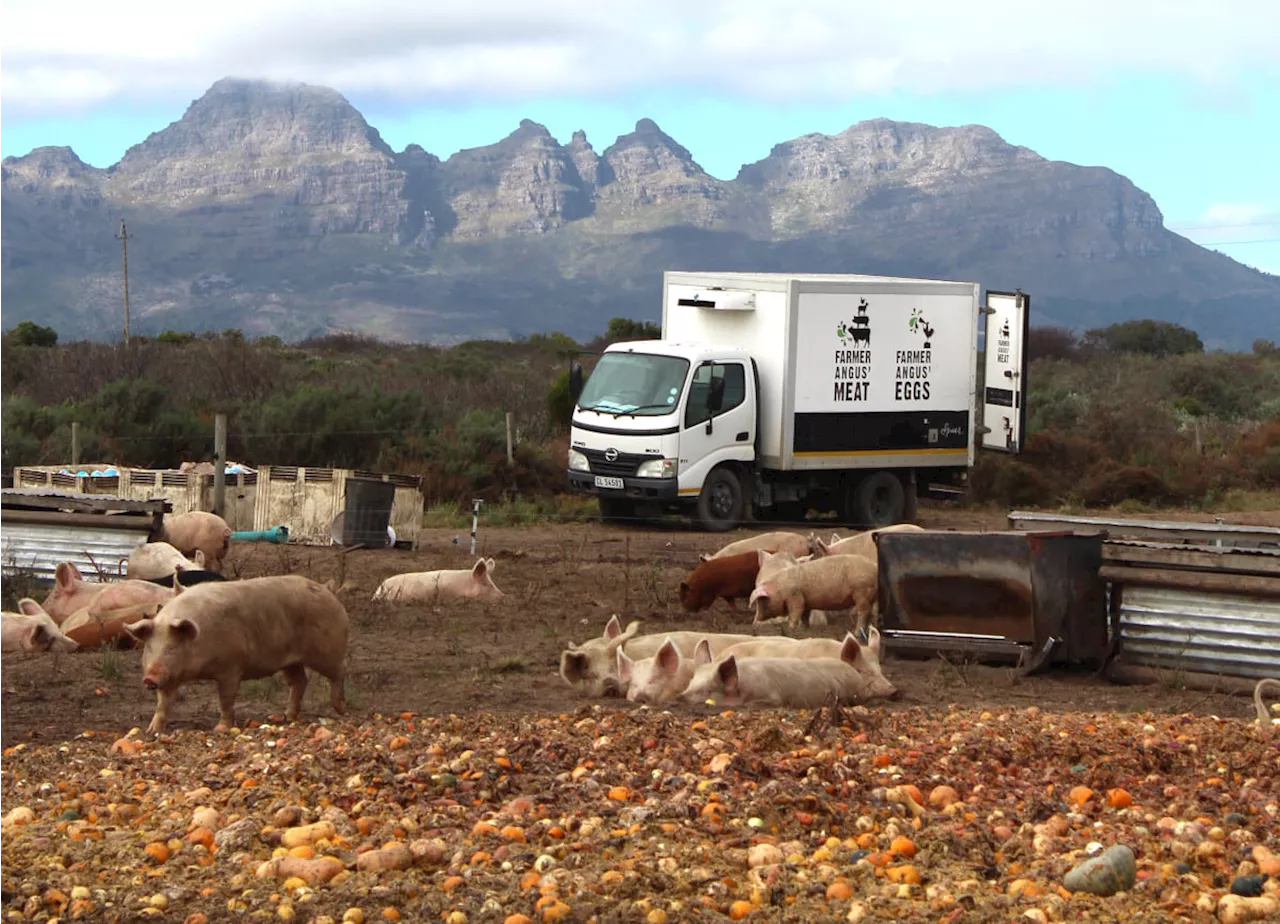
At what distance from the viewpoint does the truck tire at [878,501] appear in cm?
2438

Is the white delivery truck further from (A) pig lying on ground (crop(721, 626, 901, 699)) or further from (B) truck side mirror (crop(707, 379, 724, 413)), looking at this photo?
(A) pig lying on ground (crop(721, 626, 901, 699))

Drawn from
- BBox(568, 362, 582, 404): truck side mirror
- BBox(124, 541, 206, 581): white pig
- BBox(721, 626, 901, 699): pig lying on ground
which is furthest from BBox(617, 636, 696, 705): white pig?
BBox(568, 362, 582, 404): truck side mirror

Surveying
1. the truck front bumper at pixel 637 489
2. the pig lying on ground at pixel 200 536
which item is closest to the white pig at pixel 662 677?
the pig lying on ground at pixel 200 536

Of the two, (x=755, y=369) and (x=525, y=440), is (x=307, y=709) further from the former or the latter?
(x=525, y=440)

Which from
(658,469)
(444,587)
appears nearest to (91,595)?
(444,587)

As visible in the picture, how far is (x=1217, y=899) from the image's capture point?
5.66 meters

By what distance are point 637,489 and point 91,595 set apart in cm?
1048

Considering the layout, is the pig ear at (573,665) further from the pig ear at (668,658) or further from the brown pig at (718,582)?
the brown pig at (718,582)

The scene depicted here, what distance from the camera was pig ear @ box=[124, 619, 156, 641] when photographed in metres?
9.13

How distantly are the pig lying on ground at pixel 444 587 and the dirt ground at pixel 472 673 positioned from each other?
0.72 feet

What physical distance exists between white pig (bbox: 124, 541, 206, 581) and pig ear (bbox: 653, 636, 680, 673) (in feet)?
20.0

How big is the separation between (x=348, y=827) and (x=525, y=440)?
2304 cm

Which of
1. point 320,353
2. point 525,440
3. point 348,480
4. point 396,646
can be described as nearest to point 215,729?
point 396,646

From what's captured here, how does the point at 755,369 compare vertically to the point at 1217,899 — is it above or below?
above
